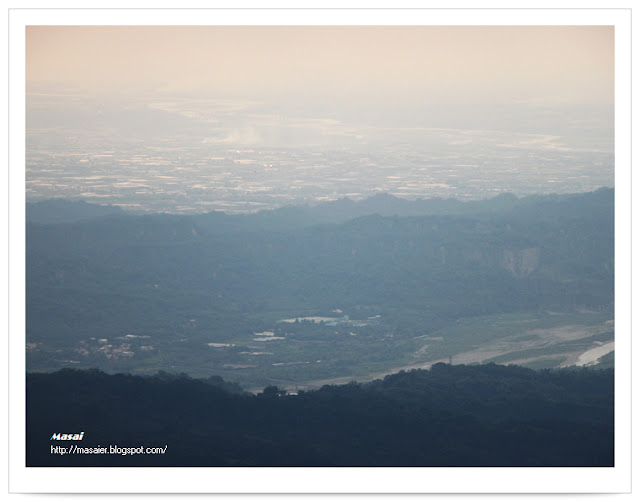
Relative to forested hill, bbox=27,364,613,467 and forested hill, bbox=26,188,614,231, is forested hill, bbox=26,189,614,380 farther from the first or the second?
forested hill, bbox=27,364,613,467

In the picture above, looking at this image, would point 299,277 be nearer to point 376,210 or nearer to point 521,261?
point 376,210

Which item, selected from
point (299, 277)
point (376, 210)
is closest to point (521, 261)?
point (376, 210)

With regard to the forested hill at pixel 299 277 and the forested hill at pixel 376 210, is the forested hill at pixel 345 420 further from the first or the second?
the forested hill at pixel 376 210

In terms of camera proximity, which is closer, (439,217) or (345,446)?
(345,446)

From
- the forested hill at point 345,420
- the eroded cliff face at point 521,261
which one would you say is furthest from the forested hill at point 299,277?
the forested hill at point 345,420

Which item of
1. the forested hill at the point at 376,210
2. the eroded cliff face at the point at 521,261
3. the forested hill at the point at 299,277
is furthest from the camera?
the eroded cliff face at the point at 521,261
